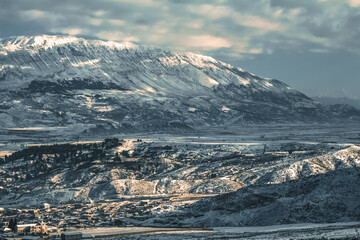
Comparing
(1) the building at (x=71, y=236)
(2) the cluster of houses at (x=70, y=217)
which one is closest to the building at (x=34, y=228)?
(2) the cluster of houses at (x=70, y=217)

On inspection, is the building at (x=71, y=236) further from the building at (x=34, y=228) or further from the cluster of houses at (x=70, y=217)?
the building at (x=34, y=228)

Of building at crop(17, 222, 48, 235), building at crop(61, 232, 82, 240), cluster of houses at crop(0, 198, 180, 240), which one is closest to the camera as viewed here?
building at crop(61, 232, 82, 240)

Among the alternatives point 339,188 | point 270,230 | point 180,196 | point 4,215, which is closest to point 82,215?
point 4,215

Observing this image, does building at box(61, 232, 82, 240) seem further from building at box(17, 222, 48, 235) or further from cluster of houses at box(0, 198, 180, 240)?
building at box(17, 222, 48, 235)

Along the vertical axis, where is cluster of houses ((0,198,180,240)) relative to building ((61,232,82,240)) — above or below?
below

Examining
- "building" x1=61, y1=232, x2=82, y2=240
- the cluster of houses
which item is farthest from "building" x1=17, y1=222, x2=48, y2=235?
"building" x1=61, y1=232, x2=82, y2=240

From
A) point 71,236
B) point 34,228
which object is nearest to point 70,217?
point 34,228

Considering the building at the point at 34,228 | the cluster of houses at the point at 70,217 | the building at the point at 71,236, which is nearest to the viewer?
the building at the point at 71,236

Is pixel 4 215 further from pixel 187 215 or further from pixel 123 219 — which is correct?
pixel 187 215

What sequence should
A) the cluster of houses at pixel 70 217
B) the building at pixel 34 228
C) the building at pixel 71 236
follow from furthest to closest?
the cluster of houses at pixel 70 217
the building at pixel 34 228
the building at pixel 71 236

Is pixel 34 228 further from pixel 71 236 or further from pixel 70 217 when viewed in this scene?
pixel 70 217

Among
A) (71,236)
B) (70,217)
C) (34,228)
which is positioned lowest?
(70,217)
